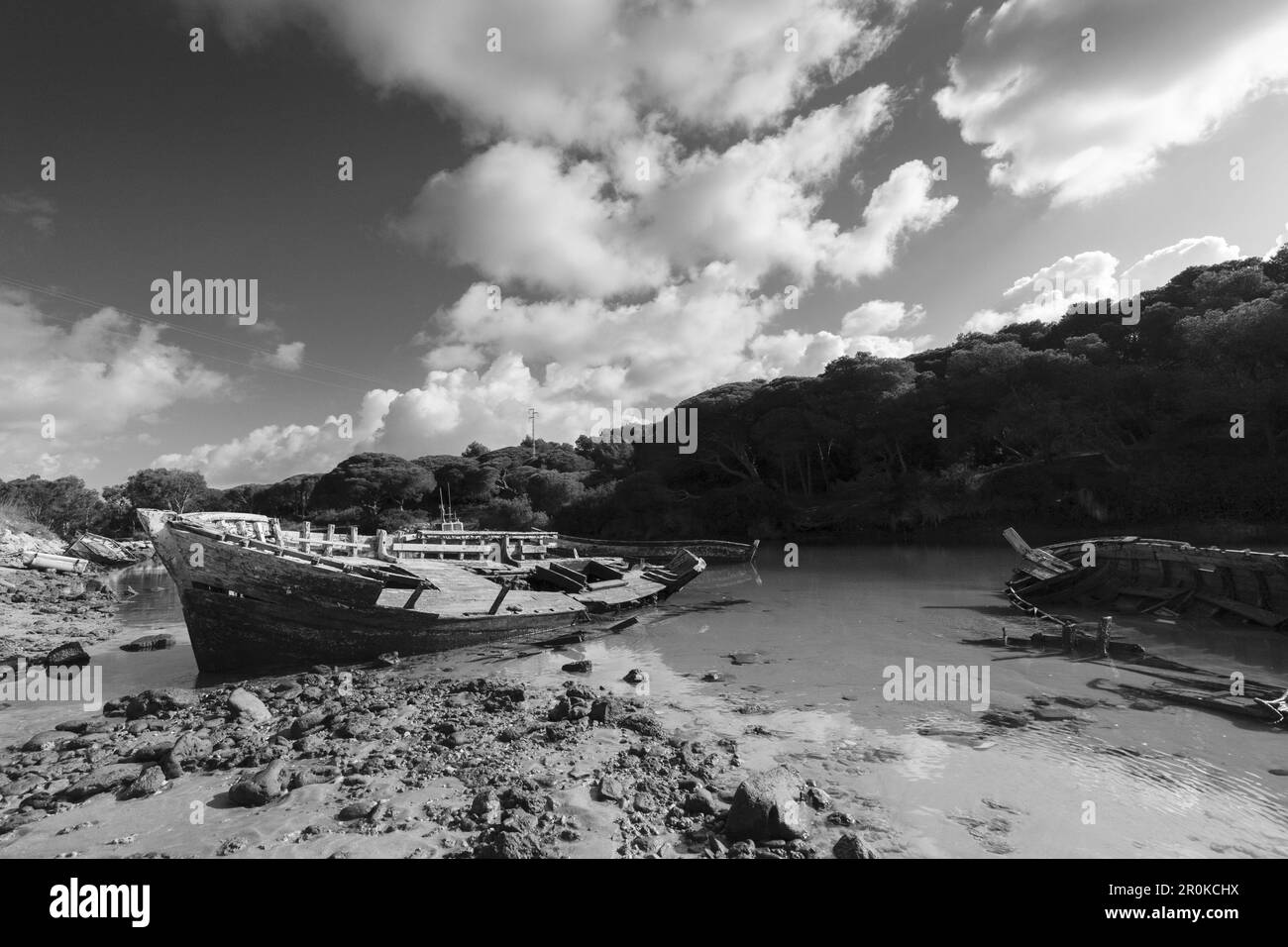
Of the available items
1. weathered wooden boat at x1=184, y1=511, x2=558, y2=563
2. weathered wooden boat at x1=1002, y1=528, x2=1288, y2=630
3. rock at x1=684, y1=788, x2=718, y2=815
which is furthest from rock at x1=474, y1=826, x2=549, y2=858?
weathered wooden boat at x1=1002, y1=528, x2=1288, y2=630

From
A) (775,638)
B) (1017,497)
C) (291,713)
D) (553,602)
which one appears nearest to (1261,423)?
(1017,497)

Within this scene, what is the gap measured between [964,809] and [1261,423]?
119 feet

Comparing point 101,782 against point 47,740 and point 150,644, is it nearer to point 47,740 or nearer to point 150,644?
point 47,740

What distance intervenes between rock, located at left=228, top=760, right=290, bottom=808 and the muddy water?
175 inches

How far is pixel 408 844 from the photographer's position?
4148mm

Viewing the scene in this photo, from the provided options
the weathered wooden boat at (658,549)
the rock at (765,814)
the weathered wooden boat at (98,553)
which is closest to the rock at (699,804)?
the rock at (765,814)

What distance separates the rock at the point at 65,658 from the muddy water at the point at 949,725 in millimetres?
614

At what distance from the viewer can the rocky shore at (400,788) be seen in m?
4.21

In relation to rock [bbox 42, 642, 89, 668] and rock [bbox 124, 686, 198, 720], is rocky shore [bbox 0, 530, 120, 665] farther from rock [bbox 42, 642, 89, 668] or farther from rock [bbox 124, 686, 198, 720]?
rock [bbox 124, 686, 198, 720]

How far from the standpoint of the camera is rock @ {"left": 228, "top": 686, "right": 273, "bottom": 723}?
7137mm

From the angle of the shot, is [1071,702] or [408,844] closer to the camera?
[408,844]

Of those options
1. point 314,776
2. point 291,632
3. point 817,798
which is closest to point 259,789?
point 314,776
